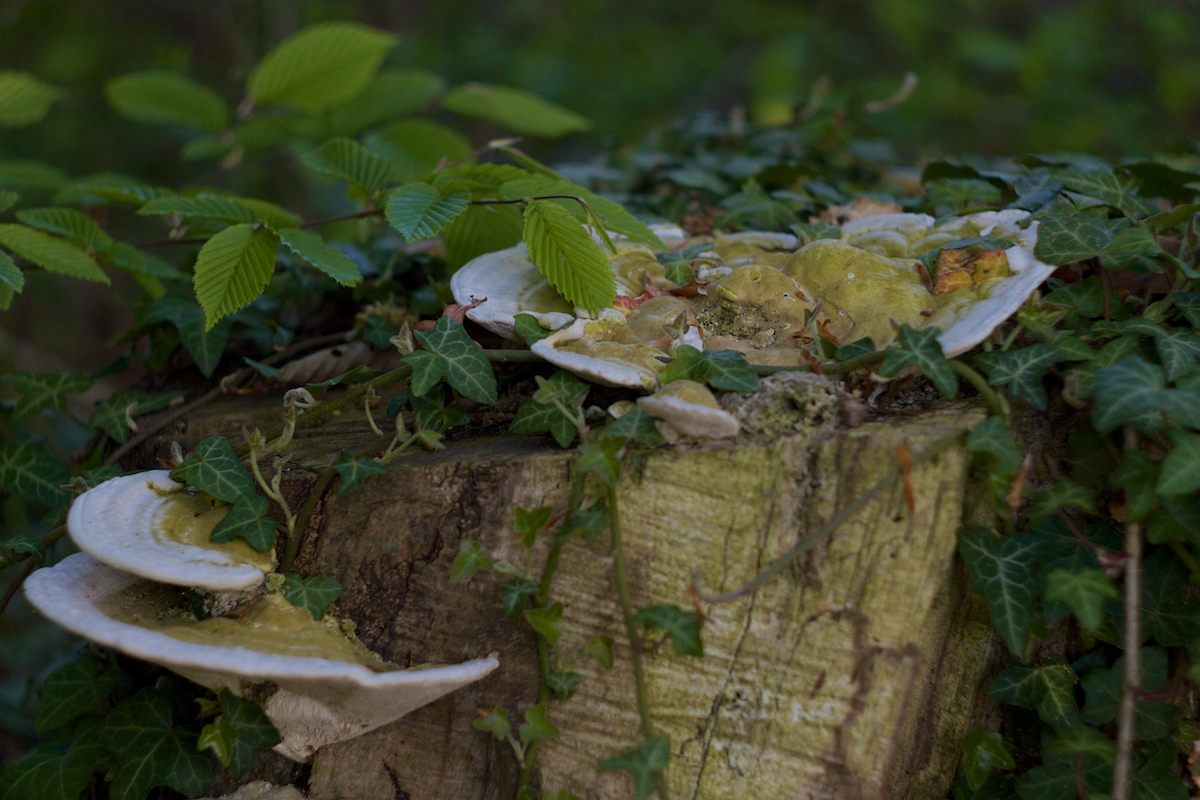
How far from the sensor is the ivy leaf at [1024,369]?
155 cm

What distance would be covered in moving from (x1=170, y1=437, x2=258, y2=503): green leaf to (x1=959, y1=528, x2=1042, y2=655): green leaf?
60.4 inches

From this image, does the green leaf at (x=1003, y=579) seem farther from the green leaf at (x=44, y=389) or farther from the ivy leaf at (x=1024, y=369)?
the green leaf at (x=44, y=389)

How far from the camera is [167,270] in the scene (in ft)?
7.94

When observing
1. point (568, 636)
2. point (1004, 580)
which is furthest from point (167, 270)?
point (1004, 580)

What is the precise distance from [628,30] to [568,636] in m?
8.18

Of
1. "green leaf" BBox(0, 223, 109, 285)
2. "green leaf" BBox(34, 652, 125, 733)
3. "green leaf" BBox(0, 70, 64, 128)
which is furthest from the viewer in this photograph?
"green leaf" BBox(0, 70, 64, 128)

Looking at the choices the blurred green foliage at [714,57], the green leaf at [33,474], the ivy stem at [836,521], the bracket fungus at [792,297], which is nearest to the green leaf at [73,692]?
the green leaf at [33,474]

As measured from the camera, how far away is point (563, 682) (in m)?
1.55

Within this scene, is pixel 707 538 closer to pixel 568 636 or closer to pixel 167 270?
pixel 568 636

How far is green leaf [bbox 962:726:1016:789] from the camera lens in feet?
5.27

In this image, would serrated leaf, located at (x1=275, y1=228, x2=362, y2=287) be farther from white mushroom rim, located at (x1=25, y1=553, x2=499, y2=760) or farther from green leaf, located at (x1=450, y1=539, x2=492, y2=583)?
white mushroom rim, located at (x1=25, y1=553, x2=499, y2=760)

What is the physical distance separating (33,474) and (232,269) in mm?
1096

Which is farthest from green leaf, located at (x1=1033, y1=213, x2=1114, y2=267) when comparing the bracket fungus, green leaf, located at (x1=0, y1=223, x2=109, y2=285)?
green leaf, located at (x1=0, y1=223, x2=109, y2=285)

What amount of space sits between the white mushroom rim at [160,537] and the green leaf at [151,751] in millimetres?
588
